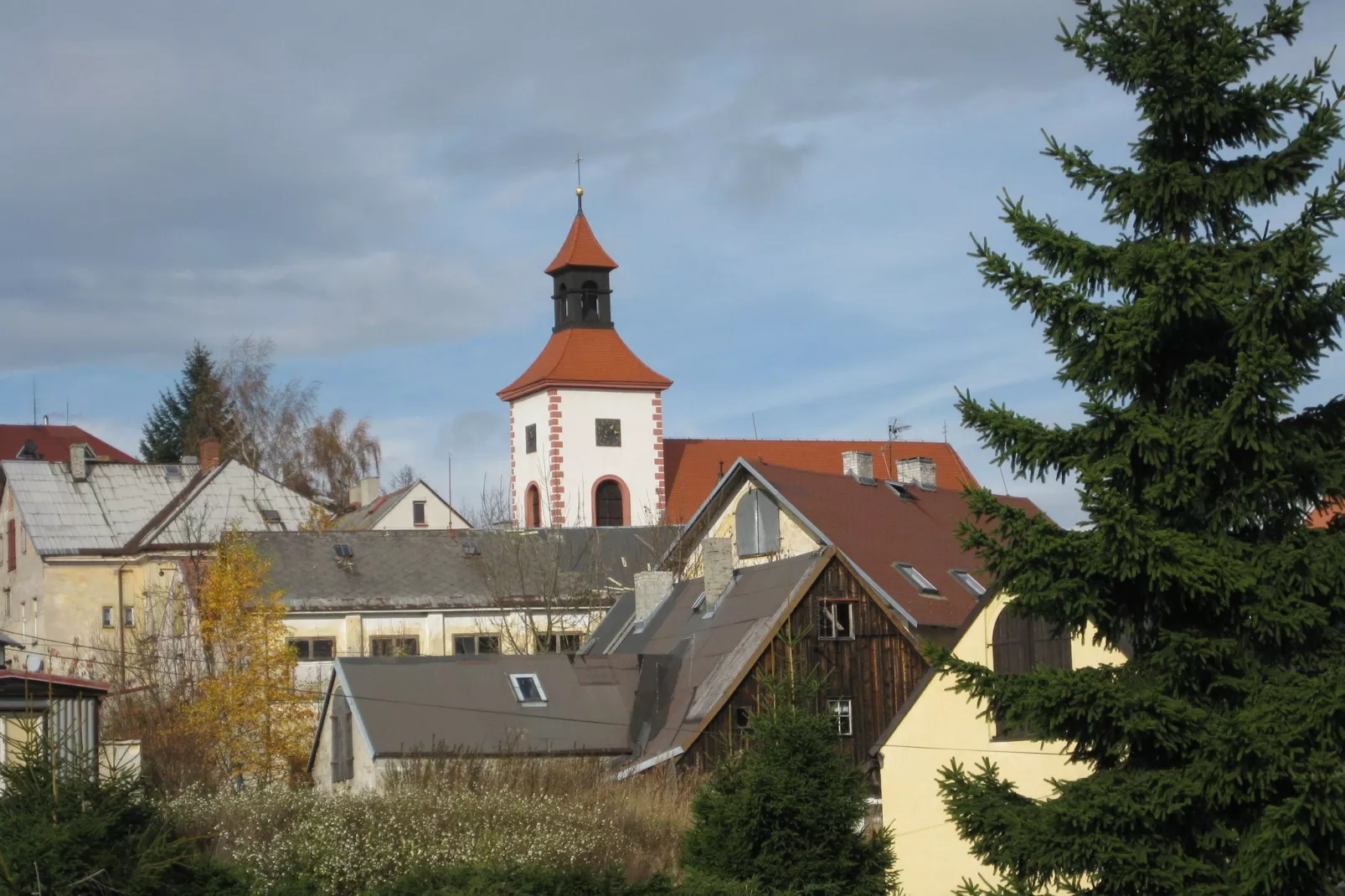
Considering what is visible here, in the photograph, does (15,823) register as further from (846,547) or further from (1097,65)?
(846,547)

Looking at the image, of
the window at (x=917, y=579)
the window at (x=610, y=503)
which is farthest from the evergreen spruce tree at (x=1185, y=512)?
the window at (x=610, y=503)

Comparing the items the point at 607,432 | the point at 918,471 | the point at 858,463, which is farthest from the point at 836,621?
the point at 607,432

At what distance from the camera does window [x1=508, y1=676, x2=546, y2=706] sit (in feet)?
106

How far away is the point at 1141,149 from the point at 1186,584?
3320 millimetres

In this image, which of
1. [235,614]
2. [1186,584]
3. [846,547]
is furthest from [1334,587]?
[235,614]

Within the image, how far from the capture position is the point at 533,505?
235ft

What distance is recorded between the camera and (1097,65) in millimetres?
13828

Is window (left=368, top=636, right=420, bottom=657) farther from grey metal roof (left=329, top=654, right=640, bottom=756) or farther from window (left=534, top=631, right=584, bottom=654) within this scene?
grey metal roof (left=329, top=654, right=640, bottom=756)

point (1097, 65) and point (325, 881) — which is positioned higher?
point (1097, 65)

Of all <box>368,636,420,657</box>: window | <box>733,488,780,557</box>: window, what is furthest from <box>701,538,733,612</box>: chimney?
<box>368,636,420,657</box>: window

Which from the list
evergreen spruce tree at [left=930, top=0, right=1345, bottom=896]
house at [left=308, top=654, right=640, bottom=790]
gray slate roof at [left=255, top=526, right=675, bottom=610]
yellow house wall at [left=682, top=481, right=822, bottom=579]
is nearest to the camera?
evergreen spruce tree at [left=930, top=0, right=1345, bottom=896]

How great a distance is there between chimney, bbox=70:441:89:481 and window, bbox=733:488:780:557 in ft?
94.2

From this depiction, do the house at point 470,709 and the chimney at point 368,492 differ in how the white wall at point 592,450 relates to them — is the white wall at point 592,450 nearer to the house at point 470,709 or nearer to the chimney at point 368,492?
the chimney at point 368,492

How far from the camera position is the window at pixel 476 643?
48875 millimetres
